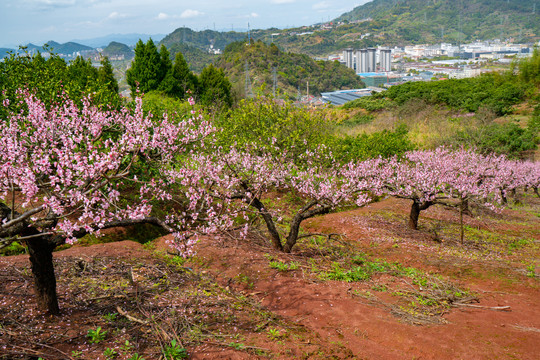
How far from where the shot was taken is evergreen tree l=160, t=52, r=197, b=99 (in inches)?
1780

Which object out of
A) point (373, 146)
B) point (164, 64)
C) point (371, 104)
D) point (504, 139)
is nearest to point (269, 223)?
point (373, 146)

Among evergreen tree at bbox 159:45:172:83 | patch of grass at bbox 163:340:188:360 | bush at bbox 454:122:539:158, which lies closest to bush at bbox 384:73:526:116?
bush at bbox 454:122:539:158

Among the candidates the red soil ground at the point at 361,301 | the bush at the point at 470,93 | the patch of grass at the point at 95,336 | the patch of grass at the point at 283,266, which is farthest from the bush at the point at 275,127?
the bush at the point at 470,93

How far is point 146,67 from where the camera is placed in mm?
44281

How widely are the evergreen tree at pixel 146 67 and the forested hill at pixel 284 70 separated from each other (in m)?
44.3

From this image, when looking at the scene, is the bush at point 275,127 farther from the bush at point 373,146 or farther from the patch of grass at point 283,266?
the patch of grass at point 283,266

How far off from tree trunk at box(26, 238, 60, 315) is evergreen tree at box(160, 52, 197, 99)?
41.6 metres

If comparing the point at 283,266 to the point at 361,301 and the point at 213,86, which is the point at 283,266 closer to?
the point at 361,301

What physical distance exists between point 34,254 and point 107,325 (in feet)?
5.94

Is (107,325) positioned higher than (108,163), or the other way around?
(108,163)

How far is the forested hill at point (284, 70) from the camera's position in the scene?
98175 mm

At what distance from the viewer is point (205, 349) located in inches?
227

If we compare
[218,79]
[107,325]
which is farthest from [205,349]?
[218,79]

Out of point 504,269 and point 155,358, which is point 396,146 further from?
point 155,358
